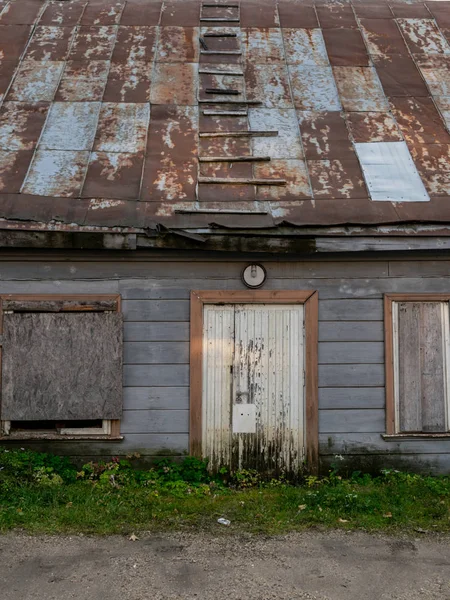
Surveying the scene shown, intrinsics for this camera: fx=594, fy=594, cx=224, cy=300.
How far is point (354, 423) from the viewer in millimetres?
6805

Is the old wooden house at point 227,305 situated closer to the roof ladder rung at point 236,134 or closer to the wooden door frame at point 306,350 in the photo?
the wooden door frame at point 306,350

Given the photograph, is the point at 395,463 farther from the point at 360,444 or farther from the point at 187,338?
the point at 187,338

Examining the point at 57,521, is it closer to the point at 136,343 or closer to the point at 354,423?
the point at 136,343

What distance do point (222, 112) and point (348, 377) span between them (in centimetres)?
404

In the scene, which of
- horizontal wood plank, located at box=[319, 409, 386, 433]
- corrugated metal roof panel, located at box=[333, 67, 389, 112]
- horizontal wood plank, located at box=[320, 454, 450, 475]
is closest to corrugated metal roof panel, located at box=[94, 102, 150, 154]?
corrugated metal roof panel, located at box=[333, 67, 389, 112]

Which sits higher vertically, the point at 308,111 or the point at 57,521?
the point at 308,111

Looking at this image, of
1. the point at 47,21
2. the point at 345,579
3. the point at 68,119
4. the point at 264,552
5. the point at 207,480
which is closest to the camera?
the point at 345,579

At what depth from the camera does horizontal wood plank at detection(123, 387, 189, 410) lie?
6.74 m

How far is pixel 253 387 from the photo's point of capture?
683cm

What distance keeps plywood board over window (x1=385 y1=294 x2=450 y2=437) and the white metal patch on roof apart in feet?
3.89

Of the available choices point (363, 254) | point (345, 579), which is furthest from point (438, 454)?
point (345, 579)

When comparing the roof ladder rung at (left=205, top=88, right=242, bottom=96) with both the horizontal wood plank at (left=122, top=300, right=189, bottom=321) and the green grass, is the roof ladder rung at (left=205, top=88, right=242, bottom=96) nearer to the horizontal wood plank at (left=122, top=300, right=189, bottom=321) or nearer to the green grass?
the horizontal wood plank at (left=122, top=300, right=189, bottom=321)

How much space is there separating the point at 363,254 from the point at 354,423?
1952 millimetres

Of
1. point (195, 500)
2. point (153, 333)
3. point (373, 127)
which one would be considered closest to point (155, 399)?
point (153, 333)
